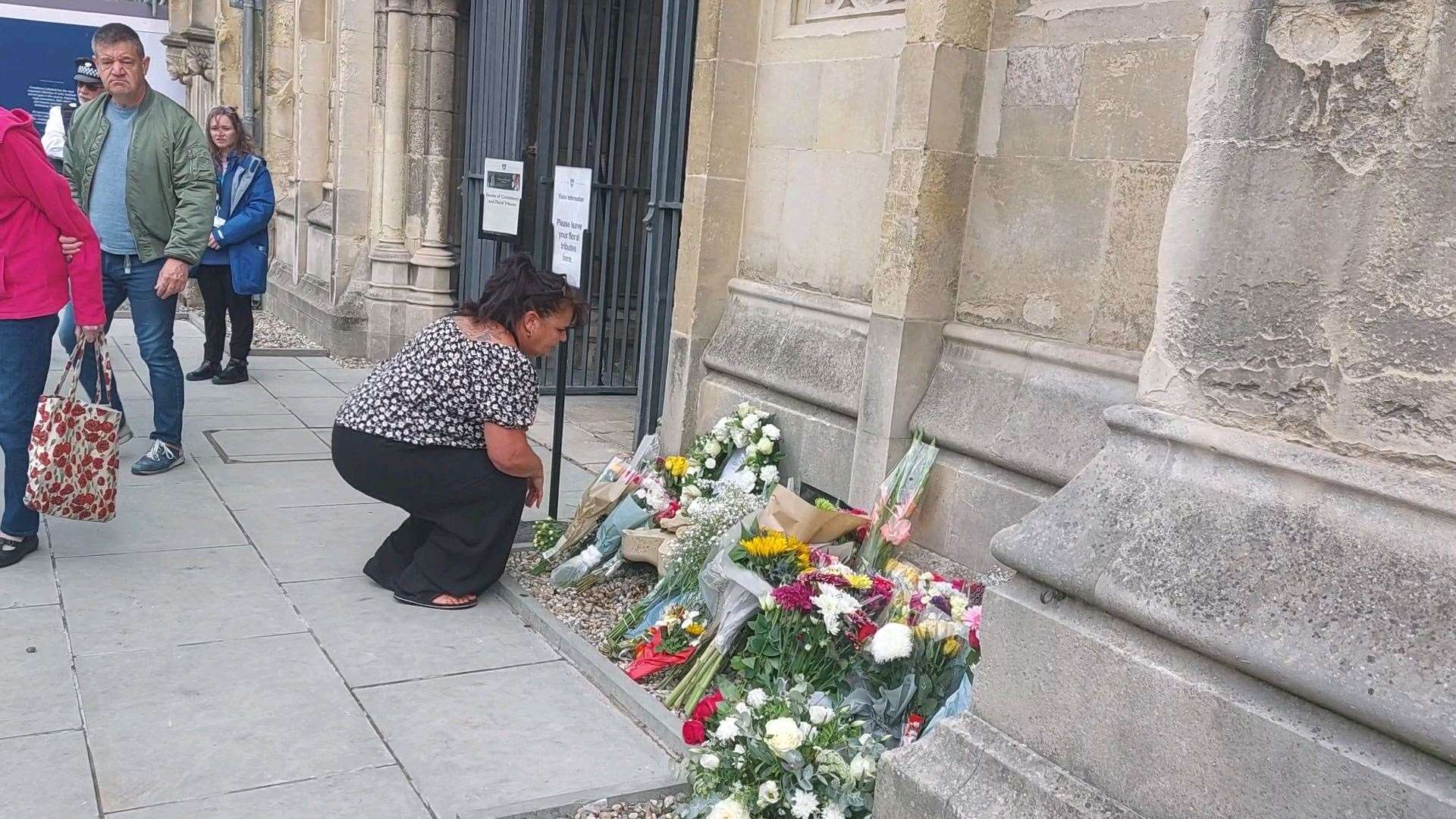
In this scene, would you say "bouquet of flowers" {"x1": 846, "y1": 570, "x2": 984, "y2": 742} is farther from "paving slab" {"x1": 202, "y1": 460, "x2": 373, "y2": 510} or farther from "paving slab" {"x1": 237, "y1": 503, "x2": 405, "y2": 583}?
"paving slab" {"x1": 202, "y1": 460, "x2": 373, "y2": 510}

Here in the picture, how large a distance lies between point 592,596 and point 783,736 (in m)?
1.90

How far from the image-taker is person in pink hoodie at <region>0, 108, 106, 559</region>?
13.6ft

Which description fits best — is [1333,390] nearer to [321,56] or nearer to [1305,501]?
[1305,501]

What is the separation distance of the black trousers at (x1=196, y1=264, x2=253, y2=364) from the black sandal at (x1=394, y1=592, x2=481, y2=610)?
4.45 metres

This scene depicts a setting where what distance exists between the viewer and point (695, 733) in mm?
2906

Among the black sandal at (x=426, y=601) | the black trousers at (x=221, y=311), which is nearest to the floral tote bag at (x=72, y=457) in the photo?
the black sandal at (x=426, y=601)

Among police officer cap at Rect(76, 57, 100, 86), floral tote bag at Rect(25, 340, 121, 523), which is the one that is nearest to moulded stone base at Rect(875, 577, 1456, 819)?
floral tote bag at Rect(25, 340, 121, 523)

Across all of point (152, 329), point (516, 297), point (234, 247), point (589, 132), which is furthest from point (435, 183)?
point (516, 297)

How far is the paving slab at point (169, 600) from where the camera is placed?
3.83 meters

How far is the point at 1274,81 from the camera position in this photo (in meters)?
2.11

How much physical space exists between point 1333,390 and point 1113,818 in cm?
87

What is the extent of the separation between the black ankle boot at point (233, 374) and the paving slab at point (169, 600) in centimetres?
375

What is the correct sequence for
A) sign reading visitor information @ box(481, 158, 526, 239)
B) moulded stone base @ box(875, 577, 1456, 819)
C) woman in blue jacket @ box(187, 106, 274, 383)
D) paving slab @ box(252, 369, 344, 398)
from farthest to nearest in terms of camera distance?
paving slab @ box(252, 369, 344, 398) < woman in blue jacket @ box(187, 106, 274, 383) < sign reading visitor information @ box(481, 158, 526, 239) < moulded stone base @ box(875, 577, 1456, 819)

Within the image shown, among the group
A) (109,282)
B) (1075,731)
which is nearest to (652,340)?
(109,282)
